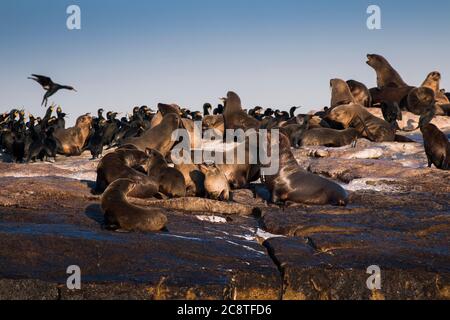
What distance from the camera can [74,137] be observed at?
19.5 meters

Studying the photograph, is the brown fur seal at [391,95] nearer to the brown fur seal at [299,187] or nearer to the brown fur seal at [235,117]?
the brown fur seal at [235,117]

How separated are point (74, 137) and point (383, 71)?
35.4ft

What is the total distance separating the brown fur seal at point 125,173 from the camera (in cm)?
907

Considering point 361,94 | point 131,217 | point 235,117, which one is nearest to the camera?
point 131,217

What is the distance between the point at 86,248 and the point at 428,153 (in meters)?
8.73

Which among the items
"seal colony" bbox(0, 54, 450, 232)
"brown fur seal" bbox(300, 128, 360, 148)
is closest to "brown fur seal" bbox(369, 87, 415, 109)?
"seal colony" bbox(0, 54, 450, 232)

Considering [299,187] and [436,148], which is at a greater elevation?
[436,148]

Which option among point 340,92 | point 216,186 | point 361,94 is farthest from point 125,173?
point 361,94

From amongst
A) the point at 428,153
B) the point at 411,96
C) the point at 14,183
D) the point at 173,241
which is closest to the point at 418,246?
the point at 173,241

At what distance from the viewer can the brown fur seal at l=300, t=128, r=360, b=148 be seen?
1595 centimetres

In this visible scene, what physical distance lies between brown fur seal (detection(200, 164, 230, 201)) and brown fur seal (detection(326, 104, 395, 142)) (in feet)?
26.1

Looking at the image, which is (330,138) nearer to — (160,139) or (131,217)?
(160,139)

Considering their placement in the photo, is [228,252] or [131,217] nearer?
[228,252]

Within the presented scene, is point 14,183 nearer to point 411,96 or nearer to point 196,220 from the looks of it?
point 196,220
